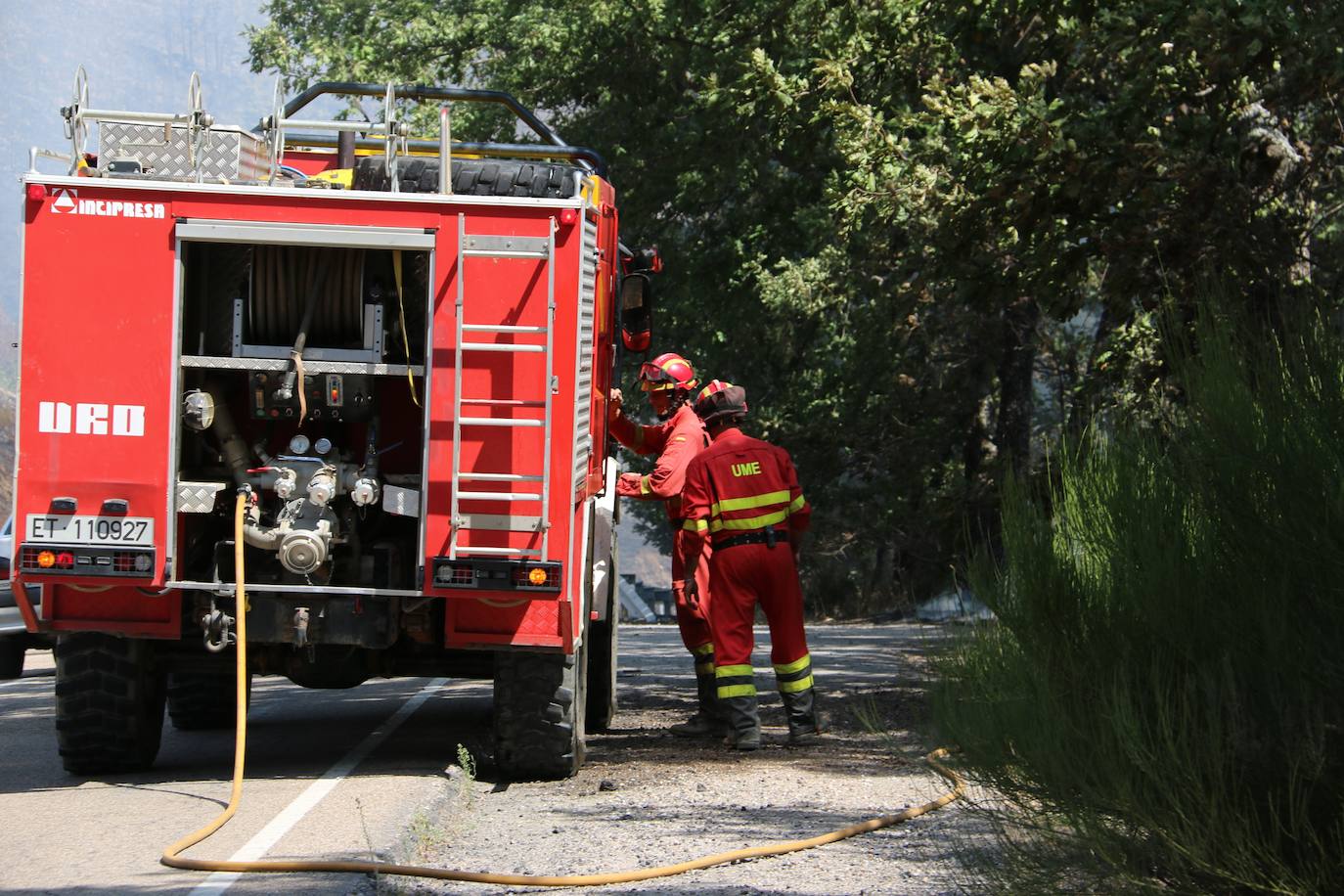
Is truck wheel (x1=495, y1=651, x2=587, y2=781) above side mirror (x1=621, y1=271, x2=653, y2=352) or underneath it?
underneath

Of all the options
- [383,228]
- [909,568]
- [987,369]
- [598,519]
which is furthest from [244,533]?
[909,568]

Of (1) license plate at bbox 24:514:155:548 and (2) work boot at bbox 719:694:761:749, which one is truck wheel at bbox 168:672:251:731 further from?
(2) work boot at bbox 719:694:761:749

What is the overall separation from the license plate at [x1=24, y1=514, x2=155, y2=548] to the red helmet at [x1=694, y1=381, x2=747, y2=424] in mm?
3613

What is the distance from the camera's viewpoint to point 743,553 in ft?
32.5

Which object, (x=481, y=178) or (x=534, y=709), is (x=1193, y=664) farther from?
(x=481, y=178)

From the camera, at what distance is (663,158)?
973 inches

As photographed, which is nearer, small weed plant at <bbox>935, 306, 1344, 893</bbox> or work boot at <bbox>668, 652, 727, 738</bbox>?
small weed plant at <bbox>935, 306, 1344, 893</bbox>

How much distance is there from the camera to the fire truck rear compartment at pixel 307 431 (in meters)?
8.27

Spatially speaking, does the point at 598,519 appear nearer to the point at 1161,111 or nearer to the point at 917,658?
the point at 917,658

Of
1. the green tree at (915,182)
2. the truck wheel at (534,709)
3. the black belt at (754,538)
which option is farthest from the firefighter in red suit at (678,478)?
the truck wheel at (534,709)

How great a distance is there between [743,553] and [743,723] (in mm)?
944

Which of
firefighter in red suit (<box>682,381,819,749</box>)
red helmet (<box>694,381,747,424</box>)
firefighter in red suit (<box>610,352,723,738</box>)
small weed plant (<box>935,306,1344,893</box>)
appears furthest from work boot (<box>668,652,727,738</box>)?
small weed plant (<box>935,306,1344,893</box>)

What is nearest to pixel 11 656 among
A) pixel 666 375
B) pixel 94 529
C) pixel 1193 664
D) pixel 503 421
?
pixel 666 375

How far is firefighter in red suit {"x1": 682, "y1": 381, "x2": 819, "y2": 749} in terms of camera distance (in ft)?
32.4
